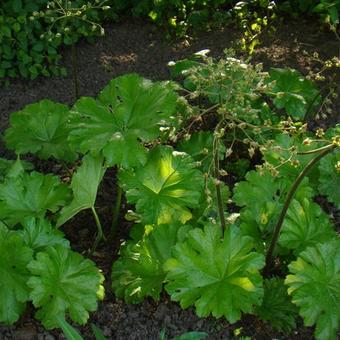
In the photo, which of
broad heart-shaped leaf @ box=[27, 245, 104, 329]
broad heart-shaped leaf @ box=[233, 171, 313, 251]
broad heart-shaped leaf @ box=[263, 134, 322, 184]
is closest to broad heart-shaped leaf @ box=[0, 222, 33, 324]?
broad heart-shaped leaf @ box=[27, 245, 104, 329]

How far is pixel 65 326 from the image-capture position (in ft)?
7.86

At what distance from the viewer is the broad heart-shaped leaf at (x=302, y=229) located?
9.36 feet

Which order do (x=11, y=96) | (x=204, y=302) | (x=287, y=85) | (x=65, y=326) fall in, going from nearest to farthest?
(x=65, y=326)
(x=204, y=302)
(x=287, y=85)
(x=11, y=96)

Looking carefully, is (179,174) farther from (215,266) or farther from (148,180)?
(215,266)

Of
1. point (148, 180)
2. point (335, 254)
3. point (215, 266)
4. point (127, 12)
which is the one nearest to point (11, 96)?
point (127, 12)

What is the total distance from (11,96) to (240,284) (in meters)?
2.13

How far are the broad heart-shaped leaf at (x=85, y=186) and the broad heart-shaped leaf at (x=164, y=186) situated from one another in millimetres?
110

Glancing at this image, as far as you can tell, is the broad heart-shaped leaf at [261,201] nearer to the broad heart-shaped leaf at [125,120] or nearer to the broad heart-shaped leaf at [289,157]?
the broad heart-shaped leaf at [289,157]

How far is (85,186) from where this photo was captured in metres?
2.89

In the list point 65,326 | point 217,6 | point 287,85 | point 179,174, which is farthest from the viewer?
point 217,6

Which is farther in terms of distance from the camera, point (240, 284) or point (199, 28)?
point (199, 28)

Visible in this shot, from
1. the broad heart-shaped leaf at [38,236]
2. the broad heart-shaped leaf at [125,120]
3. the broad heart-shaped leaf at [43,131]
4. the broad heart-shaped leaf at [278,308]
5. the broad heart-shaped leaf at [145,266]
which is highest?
the broad heart-shaped leaf at [125,120]

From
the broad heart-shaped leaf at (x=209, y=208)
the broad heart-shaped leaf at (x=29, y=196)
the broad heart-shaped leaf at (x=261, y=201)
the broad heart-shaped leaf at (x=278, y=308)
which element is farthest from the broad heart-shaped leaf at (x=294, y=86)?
the broad heart-shaped leaf at (x=29, y=196)

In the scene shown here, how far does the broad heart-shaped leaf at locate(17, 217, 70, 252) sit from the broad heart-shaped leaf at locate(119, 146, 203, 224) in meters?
0.36
